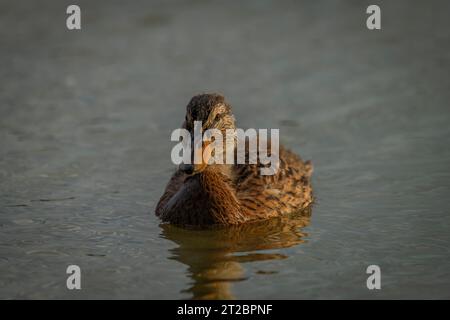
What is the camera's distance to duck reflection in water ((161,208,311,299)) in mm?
8961

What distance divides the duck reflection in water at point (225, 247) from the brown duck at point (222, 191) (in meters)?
0.14

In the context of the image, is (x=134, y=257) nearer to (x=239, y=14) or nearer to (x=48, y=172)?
(x=48, y=172)

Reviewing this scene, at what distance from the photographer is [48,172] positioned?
12812 mm

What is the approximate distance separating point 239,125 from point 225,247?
516cm

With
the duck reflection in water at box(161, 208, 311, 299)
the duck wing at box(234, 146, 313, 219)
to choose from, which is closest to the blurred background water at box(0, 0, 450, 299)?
the duck reflection in water at box(161, 208, 311, 299)

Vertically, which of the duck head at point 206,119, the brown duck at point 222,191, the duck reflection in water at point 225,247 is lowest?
the duck reflection in water at point 225,247

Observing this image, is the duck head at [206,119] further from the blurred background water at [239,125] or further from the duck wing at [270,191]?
the blurred background water at [239,125]

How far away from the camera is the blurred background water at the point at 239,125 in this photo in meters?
9.33

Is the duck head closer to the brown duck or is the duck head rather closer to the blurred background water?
the brown duck

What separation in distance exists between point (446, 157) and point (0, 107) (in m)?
7.84

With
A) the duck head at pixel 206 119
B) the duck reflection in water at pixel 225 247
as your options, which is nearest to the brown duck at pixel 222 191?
the duck head at pixel 206 119

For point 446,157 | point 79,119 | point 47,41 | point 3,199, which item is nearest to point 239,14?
point 47,41

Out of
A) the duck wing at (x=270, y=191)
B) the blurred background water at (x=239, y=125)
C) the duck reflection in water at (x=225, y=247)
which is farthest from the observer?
the duck wing at (x=270, y=191)

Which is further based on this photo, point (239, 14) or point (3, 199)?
point (239, 14)
